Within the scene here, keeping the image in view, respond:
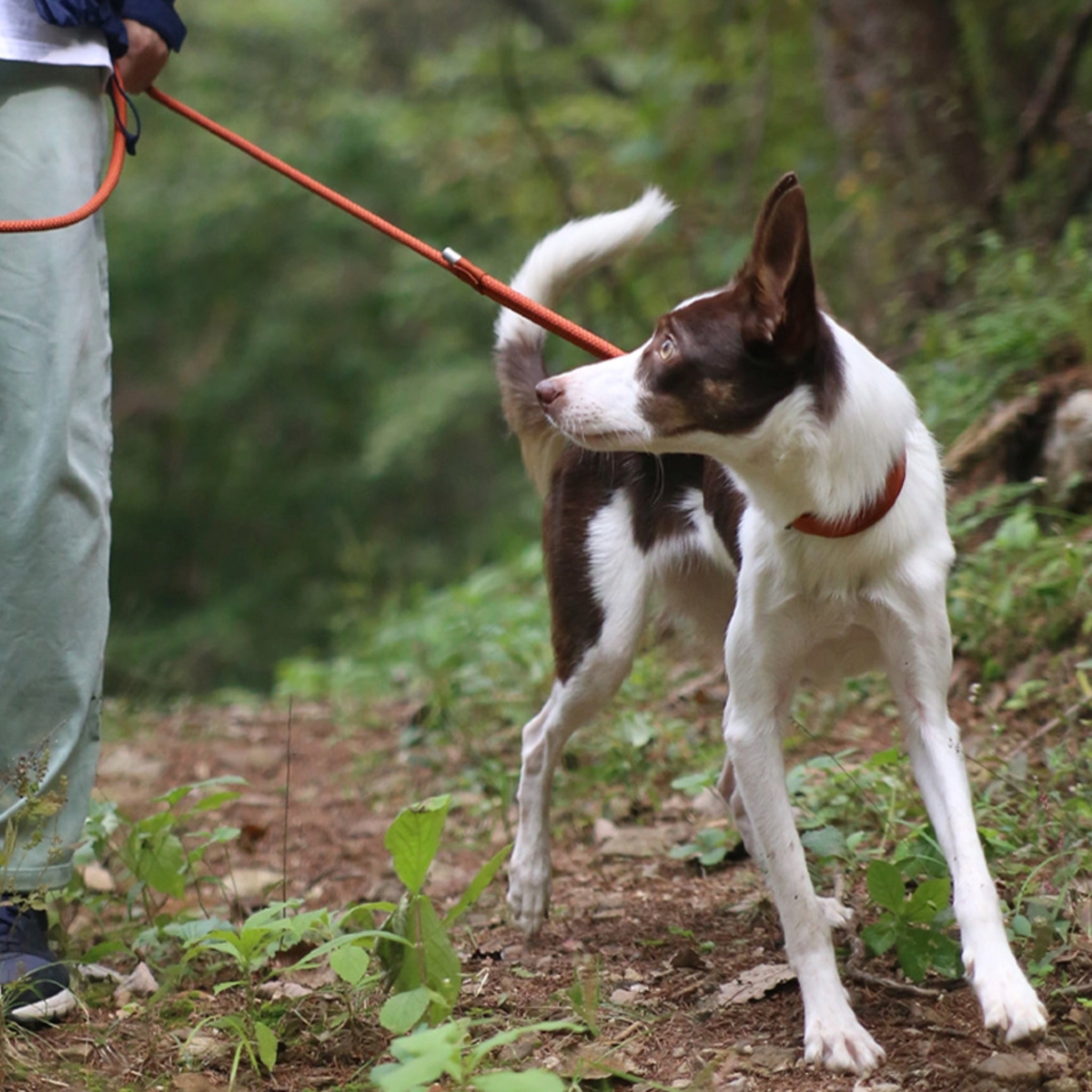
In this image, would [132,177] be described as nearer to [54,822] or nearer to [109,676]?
[109,676]

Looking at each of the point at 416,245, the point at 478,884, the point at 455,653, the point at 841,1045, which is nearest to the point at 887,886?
the point at 841,1045

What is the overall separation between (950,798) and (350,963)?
1144 mm

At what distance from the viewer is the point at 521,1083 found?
191 cm

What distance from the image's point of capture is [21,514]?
276cm

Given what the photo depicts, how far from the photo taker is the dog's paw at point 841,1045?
2.42 m

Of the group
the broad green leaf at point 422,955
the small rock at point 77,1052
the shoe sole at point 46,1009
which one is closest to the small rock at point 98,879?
the shoe sole at point 46,1009

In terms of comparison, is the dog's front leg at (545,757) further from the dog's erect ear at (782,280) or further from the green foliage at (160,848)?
the dog's erect ear at (782,280)

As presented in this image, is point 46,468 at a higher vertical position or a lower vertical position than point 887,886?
higher

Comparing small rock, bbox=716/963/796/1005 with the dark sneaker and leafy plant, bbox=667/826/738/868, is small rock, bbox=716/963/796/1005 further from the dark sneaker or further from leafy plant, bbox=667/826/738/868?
the dark sneaker

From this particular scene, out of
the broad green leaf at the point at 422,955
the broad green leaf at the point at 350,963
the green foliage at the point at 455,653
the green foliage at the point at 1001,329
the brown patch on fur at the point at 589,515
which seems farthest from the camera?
the green foliage at the point at 455,653

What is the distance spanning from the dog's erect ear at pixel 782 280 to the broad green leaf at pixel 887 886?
99 centimetres

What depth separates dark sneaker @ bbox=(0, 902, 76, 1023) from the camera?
8.75 feet

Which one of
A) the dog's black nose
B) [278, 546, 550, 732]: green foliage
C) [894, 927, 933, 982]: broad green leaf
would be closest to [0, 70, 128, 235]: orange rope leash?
the dog's black nose

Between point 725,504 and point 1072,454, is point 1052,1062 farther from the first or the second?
point 1072,454
